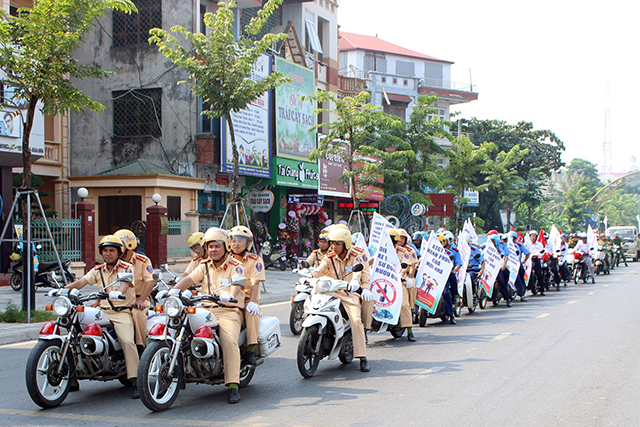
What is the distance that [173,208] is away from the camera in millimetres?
23297

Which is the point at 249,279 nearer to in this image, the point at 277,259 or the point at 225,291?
the point at 225,291

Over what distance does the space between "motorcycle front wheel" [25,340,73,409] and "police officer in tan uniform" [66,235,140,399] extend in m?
0.53

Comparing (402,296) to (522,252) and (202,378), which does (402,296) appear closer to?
(202,378)

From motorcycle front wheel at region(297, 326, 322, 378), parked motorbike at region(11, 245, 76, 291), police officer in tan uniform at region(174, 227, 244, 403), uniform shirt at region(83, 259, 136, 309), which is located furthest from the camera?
parked motorbike at region(11, 245, 76, 291)

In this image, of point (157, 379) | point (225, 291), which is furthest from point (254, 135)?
point (157, 379)

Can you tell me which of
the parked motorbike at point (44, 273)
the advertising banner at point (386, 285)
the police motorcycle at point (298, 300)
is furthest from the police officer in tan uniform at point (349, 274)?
the parked motorbike at point (44, 273)

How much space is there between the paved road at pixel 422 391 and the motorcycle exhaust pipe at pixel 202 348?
48 centimetres

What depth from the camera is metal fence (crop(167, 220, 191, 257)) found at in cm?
2239

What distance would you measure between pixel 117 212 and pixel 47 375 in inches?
700

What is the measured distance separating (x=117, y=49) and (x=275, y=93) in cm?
613

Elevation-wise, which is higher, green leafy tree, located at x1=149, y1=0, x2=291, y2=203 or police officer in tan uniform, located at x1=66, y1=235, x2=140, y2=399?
green leafy tree, located at x1=149, y1=0, x2=291, y2=203

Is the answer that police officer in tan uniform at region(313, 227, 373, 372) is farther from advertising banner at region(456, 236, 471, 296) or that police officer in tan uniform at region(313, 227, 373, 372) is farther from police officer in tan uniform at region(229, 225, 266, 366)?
advertising banner at region(456, 236, 471, 296)

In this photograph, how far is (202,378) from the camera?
6.10 m

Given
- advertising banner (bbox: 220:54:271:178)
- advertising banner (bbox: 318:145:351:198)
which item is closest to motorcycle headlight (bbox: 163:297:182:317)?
advertising banner (bbox: 220:54:271:178)
